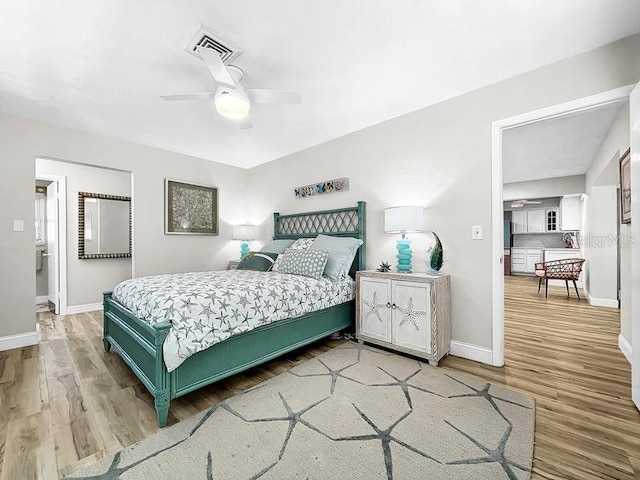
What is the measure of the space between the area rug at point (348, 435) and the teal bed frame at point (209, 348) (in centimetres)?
21

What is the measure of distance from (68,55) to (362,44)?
2.17 metres

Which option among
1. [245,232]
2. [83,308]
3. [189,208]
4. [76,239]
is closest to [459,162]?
[245,232]

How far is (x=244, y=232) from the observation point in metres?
4.78

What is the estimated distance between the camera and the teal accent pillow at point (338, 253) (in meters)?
3.12

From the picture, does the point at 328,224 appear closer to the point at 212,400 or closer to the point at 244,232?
the point at 244,232

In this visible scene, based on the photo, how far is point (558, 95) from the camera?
222cm

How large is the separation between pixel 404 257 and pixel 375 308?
0.61 m

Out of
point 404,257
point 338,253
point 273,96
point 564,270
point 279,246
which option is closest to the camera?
point 273,96

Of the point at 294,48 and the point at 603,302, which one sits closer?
the point at 294,48

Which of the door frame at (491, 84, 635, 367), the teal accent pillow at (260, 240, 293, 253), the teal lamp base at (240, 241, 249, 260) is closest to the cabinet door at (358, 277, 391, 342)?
the door frame at (491, 84, 635, 367)

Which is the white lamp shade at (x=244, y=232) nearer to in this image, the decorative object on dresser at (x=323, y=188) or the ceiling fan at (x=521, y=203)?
the decorative object on dresser at (x=323, y=188)

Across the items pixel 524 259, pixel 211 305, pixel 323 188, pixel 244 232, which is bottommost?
pixel 524 259

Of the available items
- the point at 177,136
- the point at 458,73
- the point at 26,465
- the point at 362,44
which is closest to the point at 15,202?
the point at 177,136

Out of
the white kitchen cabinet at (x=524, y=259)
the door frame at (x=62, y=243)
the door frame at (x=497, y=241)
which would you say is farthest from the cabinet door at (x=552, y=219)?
the door frame at (x=62, y=243)
